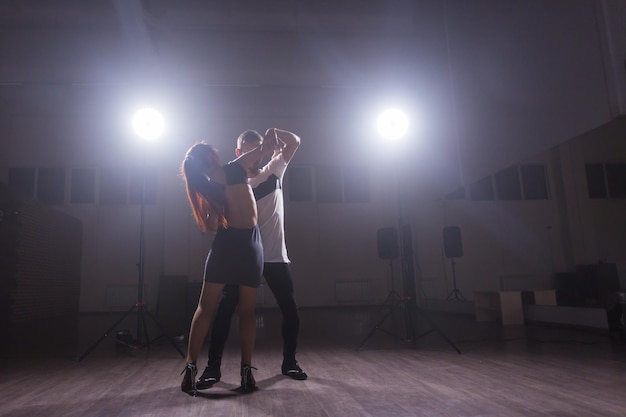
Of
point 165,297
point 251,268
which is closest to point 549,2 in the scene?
point 251,268

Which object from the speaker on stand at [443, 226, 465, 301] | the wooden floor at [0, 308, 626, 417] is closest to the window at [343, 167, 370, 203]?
the speaker on stand at [443, 226, 465, 301]

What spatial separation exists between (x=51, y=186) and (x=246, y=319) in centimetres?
768

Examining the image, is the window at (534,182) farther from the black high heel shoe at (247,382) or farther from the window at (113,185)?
the window at (113,185)

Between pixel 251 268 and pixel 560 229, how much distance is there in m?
6.03

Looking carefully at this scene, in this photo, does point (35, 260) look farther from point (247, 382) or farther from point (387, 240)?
point (387, 240)

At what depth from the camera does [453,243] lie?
6480 mm

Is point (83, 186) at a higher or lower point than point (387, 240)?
higher

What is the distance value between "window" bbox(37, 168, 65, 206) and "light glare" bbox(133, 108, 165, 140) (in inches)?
211

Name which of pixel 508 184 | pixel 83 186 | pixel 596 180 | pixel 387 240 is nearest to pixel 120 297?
pixel 83 186

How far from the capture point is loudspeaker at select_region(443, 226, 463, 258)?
6.43m

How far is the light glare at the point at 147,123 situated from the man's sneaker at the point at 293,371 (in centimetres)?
249

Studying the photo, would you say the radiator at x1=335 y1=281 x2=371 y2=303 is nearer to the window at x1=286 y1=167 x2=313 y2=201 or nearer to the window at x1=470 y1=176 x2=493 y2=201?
the window at x1=286 y1=167 x2=313 y2=201

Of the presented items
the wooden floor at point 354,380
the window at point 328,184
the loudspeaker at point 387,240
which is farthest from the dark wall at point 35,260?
the loudspeaker at point 387,240

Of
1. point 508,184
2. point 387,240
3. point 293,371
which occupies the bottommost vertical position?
point 293,371
